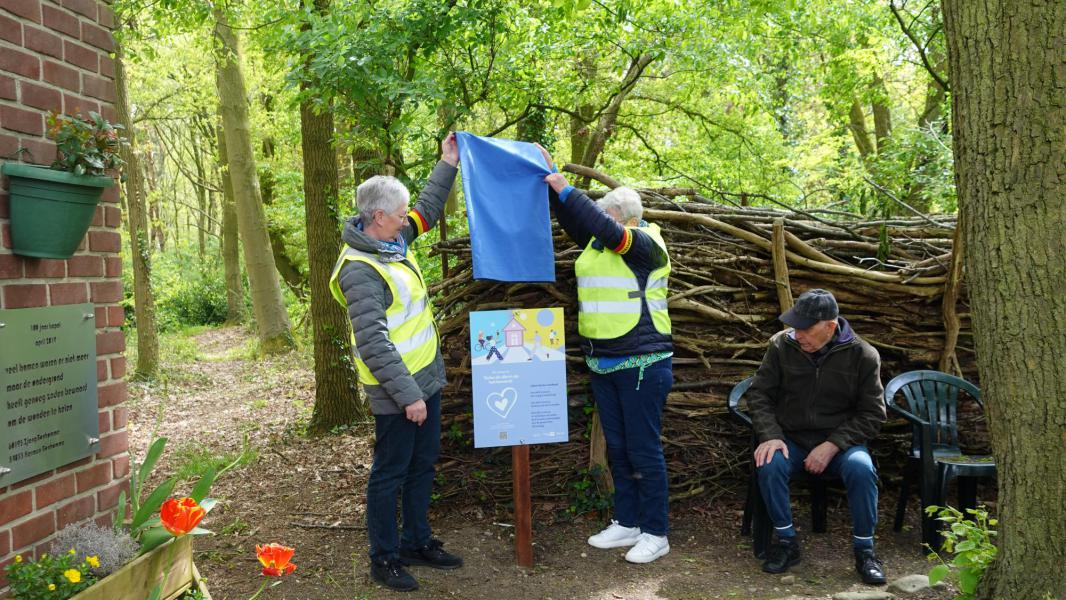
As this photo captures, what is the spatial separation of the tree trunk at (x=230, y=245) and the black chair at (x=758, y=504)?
13423 millimetres

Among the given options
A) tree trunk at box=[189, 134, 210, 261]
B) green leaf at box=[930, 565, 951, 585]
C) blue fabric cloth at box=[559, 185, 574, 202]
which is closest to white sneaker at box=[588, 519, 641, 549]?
green leaf at box=[930, 565, 951, 585]

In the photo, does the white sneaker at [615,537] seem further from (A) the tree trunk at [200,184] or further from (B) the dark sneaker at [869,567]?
(A) the tree trunk at [200,184]

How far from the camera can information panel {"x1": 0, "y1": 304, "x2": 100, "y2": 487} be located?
2.76m

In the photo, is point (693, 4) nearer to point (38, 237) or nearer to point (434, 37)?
point (434, 37)

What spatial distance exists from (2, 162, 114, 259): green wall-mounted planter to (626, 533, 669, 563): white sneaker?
3.08 metres

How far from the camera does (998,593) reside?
2.84m

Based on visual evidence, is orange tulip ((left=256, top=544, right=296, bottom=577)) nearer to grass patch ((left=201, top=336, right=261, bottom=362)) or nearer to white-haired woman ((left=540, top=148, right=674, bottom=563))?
white-haired woman ((left=540, top=148, right=674, bottom=563))

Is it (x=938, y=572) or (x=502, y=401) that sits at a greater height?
(x=502, y=401)

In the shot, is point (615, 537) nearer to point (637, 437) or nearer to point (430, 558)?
point (637, 437)

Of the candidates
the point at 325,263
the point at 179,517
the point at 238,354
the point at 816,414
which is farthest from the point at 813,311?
the point at 238,354

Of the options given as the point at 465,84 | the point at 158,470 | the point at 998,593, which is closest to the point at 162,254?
the point at 158,470

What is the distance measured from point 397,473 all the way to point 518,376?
0.85 meters

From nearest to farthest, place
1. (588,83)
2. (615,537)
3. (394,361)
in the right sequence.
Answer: (394,361) → (615,537) → (588,83)

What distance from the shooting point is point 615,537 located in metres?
4.46
